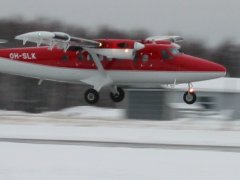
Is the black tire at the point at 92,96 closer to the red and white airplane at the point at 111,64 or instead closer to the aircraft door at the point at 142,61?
the red and white airplane at the point at 111,64

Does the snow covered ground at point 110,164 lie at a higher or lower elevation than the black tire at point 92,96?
lower

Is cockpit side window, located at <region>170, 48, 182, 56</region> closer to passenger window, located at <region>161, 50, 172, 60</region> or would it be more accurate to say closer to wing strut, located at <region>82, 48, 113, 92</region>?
passenger window, located at <region>161, 50, 172, 60</region>

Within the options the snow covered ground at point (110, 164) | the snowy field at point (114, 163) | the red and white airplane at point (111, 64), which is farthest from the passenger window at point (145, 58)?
the snow covered ground at point (110, 164)

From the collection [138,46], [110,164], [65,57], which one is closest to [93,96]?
[65,57]

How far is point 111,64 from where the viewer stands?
27.8 m

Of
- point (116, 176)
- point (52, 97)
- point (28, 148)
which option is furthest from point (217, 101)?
point (116, 176)

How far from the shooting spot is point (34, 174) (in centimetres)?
1783

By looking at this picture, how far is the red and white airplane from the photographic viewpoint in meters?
26.6

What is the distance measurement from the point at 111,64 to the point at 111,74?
0.44 m

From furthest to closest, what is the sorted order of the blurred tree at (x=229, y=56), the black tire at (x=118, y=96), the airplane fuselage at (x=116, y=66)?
the blurred tree at (x=229, y=56)
the black tire at (x=118, y=96)
the airplane fuselage at (x=116, y=66)

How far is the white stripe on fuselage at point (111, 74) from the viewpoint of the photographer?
2694 centimetres

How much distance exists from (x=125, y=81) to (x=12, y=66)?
213 inches

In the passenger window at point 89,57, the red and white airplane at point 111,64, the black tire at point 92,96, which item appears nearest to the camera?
the red and white airplane at point 111,64

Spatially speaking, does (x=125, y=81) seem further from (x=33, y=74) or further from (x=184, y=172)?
(x=184, y=172)
